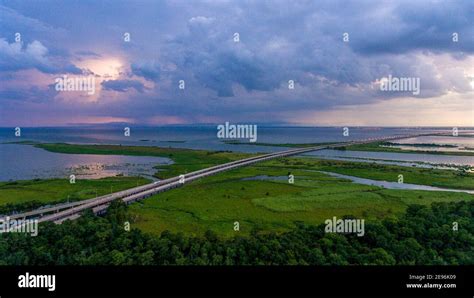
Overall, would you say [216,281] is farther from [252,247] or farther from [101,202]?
[101,202]

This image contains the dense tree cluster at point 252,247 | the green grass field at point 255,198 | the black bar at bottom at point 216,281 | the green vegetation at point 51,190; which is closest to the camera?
the black bar at bottom at point 216,281

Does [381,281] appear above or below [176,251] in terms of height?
above

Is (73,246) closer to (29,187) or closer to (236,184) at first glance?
(236,184)

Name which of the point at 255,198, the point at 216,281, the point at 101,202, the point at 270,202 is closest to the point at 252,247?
the point at 216,281

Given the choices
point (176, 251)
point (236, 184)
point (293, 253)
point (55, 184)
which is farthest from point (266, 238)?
point (55, 184)

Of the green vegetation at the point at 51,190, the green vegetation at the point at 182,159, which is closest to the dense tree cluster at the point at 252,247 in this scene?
the green vegetation at the point at 51,190

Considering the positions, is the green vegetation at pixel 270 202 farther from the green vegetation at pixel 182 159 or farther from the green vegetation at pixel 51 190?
the green vegetation at pixel 182 159
